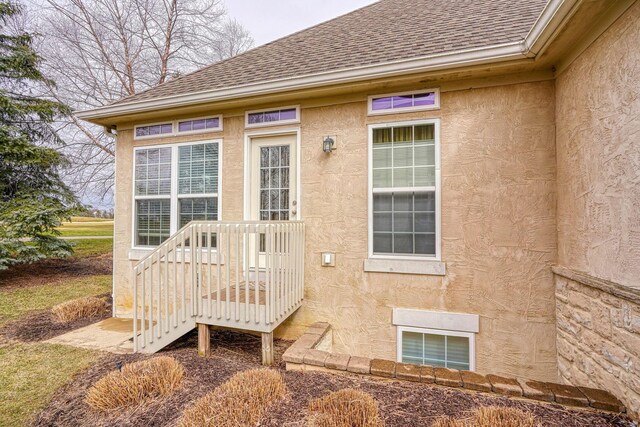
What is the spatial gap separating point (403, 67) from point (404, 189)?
1.43 meters

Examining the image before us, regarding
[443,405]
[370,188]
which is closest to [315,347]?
[443,405]

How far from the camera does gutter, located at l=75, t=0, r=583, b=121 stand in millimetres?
2563

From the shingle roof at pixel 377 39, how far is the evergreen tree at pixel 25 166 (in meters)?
4.74

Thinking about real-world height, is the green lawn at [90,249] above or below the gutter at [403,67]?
below

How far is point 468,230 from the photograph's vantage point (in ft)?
11.5

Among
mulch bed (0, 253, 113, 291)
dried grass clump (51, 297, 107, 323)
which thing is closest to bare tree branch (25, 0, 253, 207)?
mulch bed (0, 253, 113, 291)

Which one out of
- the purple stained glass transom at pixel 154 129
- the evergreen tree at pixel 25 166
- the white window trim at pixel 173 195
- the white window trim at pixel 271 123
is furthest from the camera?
the evergreen tree at pixel 25 166

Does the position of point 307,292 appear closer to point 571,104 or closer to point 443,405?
point 443,405

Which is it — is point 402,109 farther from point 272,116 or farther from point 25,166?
point 25,166

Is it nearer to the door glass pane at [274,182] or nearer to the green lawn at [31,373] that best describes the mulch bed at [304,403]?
the green lawn at [31,373]

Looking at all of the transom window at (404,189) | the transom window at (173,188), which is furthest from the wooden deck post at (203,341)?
the transom window at (404,189)

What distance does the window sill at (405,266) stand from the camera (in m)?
3.58

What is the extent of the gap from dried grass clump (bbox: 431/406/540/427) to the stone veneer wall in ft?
2.81

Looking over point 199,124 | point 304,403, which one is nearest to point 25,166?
point 199,124
